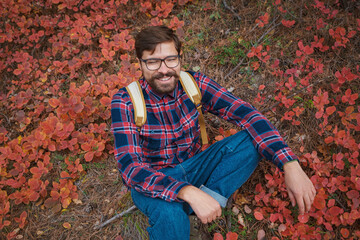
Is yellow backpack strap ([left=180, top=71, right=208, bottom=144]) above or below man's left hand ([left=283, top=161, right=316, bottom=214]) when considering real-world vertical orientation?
above

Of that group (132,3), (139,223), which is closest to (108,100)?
(139,223)

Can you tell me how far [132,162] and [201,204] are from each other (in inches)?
26.4

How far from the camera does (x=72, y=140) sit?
3.29 m

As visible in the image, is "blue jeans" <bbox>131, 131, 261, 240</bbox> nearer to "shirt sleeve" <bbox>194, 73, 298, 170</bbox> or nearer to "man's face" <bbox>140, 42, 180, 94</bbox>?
"shirt sleeve" <bbox>194, 73, 298, 170</bbox>

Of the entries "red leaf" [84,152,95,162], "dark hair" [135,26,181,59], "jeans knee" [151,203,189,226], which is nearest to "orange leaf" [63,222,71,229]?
"red leaf" [84,152,95,162]

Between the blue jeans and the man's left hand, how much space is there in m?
0.34

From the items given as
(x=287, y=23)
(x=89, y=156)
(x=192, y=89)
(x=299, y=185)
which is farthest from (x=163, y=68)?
(x=287, y=23)

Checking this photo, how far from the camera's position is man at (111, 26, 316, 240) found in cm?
187

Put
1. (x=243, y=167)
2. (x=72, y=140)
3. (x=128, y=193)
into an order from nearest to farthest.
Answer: (x=243, y=167)
(x=128, y=193)
(x=72, y=140)

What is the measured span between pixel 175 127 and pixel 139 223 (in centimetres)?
131

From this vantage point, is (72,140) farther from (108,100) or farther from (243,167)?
(243,167)

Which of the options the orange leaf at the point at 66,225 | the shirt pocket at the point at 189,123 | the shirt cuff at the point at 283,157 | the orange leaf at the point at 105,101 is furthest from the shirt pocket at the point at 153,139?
the orange leaf at the point at 66,225

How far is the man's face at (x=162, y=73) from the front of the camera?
84.8 inches

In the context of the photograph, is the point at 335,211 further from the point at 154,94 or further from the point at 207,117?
the point at 154,94
